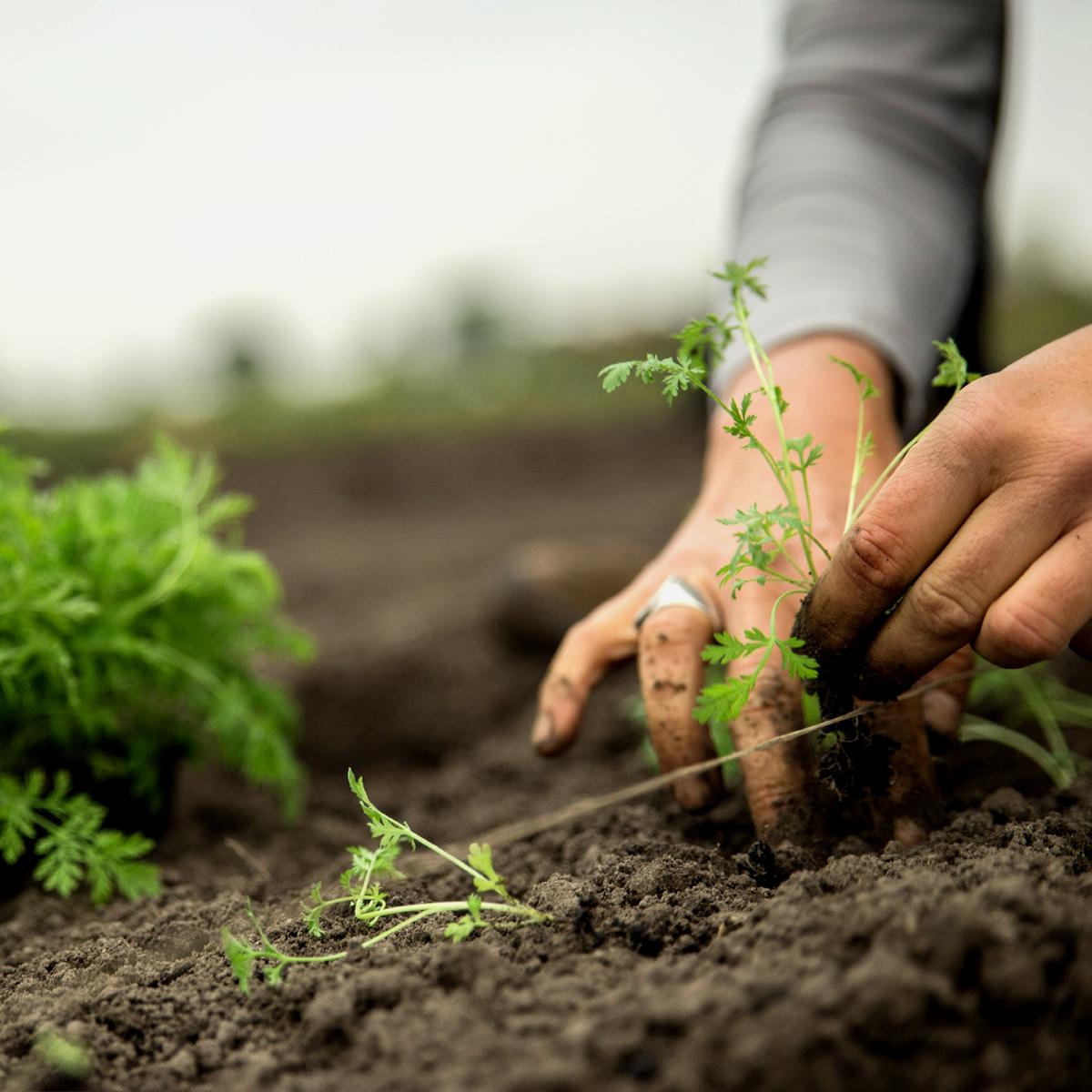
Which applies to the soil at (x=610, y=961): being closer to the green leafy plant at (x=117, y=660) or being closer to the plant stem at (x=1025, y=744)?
the plant stem at (x=1025, y=744)

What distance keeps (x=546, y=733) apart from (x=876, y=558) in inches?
35.4

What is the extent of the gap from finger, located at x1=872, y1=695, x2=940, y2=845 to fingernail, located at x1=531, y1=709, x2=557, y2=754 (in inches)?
26.4

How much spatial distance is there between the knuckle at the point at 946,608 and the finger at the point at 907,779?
292 millimetres

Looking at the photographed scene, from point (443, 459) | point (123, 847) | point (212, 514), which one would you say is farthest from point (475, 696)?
point (443, 459)

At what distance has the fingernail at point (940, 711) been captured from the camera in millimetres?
1938

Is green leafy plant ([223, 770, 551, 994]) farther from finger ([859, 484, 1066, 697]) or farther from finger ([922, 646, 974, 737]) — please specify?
finger ([922, 646, 974, 737])

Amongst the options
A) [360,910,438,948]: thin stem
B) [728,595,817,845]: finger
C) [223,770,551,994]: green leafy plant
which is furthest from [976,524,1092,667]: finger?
[360,910,438,948]: thin stem

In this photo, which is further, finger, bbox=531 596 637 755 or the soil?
finger, bbox=531 596 637 755

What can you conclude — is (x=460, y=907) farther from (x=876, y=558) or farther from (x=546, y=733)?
(x=876, y=558)

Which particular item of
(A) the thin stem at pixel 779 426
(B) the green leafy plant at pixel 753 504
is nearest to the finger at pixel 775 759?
(B) the green leafy plant at pixel 753 504

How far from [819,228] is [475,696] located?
6.76 ft

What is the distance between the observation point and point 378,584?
5777 mm

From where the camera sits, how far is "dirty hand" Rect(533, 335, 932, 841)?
181cm

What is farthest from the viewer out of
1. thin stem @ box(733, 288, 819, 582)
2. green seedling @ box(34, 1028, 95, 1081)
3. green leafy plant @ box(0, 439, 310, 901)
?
green leafy plant @ box(0, 439, 310, 901)
